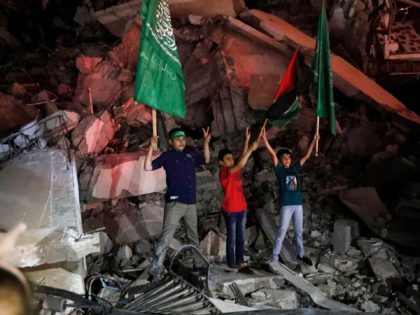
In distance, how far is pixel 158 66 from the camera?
5.58 m

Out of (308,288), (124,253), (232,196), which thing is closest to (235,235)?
(232,196)

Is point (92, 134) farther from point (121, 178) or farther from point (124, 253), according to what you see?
point (124, 253)

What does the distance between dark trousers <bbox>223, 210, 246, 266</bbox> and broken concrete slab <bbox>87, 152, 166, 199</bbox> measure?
110 inches

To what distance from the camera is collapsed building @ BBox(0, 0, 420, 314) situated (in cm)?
566

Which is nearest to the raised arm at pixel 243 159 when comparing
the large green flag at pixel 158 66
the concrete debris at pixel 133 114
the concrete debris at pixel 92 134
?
the large green flag at pixel 158 66

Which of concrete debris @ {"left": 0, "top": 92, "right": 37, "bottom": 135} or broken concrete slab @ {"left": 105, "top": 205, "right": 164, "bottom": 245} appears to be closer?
broken concrete slab @ {"left": 105, "top": 205, "right": 164, "bottom": 245}

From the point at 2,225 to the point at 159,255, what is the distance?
2.09 metres

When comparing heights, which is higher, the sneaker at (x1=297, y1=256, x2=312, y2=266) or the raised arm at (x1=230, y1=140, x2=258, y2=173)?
the raised arm at (x1=230, y1=140, x2=258, y2=173)

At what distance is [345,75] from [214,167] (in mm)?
4149

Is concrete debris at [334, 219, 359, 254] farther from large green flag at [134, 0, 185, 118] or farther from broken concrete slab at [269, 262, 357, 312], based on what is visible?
large green flag at [134, 0, 185, 118]

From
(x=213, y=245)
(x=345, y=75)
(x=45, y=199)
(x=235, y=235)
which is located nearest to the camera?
(x=45, y=199)

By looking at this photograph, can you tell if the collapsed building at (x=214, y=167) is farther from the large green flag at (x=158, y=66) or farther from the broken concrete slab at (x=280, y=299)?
the large green flag at (x=158, y=66)

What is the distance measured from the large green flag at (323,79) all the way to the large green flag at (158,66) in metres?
2.57

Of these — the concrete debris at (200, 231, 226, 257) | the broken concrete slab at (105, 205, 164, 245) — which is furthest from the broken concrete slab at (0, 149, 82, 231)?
the concrete debris at (200, 231, 226, 257)
